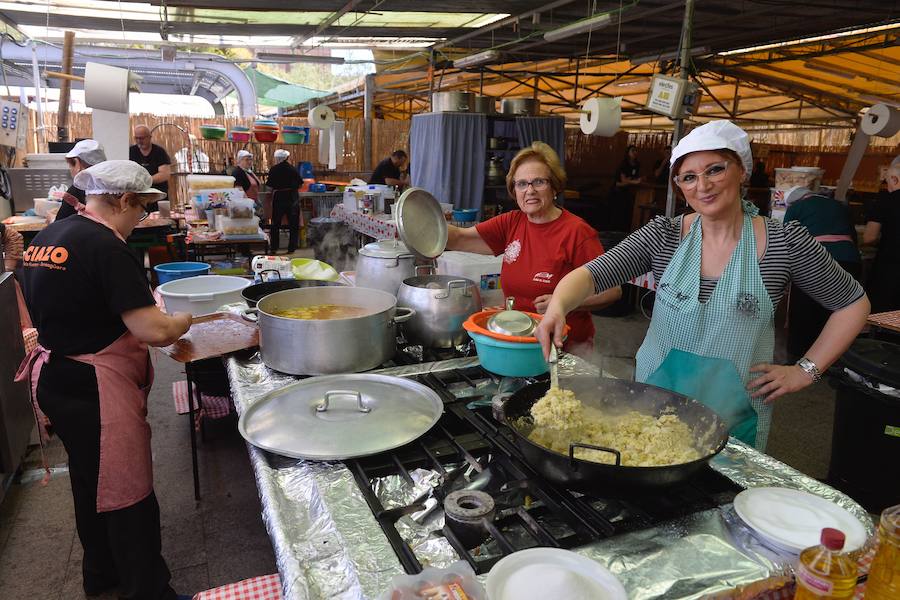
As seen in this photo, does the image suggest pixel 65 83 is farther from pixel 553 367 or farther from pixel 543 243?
pixel 553 367

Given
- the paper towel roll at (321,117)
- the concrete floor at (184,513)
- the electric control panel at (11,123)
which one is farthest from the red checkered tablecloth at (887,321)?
the paper towel roll at (321,117)

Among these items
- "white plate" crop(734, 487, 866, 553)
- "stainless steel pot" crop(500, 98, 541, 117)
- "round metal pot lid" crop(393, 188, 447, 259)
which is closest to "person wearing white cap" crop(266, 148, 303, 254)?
"stainless steel pot" crop(500, 98, 541, 117)

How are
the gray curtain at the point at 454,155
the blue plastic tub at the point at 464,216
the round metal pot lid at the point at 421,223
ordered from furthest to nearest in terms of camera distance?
1. the gray curtain at the point at 454,155
2. the blue plastic tub at the point at 464,216
3. the round metal pot lid at the point at 421,223

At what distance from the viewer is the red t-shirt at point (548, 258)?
2.81m

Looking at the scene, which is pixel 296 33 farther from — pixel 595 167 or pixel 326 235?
pixel 595 167

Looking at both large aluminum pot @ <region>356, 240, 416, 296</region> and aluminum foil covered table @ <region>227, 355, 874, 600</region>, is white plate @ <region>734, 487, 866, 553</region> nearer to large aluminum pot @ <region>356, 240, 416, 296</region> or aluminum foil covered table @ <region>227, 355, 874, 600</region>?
aluminum foil covered table @ <region>227, 355, 874, 600</region>

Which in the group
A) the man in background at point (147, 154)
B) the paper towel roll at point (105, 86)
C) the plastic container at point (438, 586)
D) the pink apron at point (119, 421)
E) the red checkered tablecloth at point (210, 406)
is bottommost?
the red checkered tablecloth at point (210, 406)

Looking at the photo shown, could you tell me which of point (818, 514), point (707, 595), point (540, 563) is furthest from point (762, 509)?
point (540, 563)

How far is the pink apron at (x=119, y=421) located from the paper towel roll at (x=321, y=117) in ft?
28.5

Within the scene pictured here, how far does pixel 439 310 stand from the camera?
2.34 metres

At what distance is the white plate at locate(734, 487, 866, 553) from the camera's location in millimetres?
1226

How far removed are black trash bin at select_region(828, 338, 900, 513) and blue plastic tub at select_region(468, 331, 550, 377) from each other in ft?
7.28

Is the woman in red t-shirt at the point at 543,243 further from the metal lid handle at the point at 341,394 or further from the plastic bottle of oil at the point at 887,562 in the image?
the plastic bottle of oil at the point at 887,562

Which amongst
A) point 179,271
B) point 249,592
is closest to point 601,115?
point 179,271
